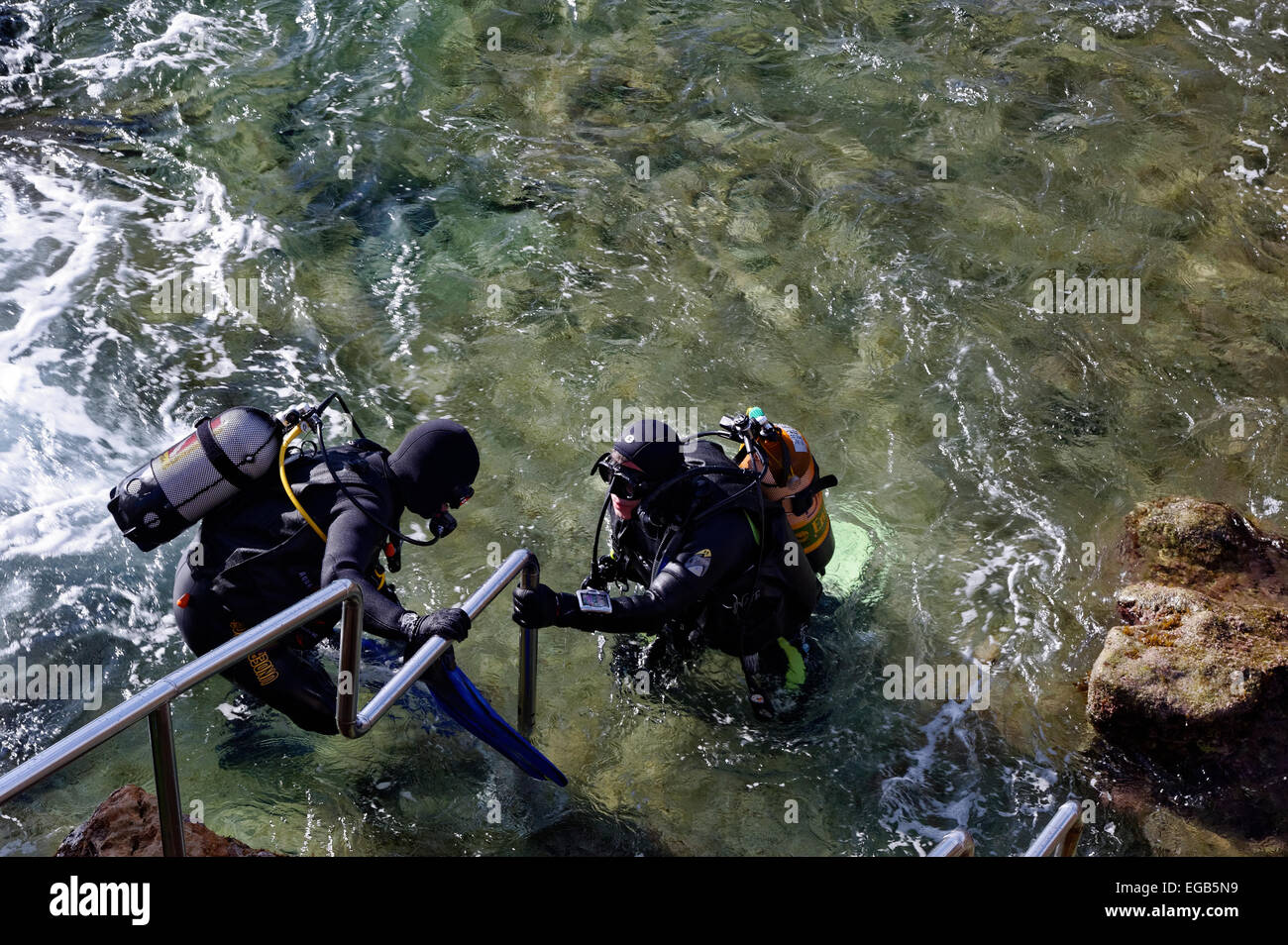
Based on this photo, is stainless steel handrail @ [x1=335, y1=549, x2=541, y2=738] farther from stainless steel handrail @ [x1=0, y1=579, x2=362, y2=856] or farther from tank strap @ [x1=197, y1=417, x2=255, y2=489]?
tank strap @ [x1=197, y1=417, x2=255, y2=489]

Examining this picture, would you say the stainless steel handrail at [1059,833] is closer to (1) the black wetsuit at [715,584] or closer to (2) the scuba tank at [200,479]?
(1) the black wetsuit at [715,584]

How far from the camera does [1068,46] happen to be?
37.5 feet

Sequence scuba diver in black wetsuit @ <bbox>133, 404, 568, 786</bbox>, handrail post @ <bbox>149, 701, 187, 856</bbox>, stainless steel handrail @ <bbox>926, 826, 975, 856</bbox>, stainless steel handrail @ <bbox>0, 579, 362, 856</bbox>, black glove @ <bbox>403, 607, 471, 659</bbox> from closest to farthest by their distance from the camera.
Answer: stainless steel handrail @ <bbox>0, 579, 362, 856</bbox>
stainless steel handrail @ <bbox>926, 826, 975, 856</bbox>
handrail post @ <bbox>149, 701, 187, 856</bbox>
black glove @ <bbox>403, 607, 471, 659</bbox>
scuba diver in black wetsuit @ <bbox>133, 404, 568, 786</bbox>

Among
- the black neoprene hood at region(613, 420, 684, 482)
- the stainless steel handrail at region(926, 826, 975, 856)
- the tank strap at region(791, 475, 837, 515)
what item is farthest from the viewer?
the tank strap at region(791, 475, 837, 515)

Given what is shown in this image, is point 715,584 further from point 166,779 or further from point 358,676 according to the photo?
point 166,779

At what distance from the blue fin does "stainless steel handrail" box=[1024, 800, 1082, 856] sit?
7.26ft

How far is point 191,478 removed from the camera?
14.7 ft

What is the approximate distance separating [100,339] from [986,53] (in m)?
8.96

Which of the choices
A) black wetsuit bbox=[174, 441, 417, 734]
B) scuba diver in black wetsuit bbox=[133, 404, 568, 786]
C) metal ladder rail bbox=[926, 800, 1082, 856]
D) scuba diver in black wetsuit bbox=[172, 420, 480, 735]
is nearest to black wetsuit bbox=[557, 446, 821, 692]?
scuba diver in black wetsuit bbox=[133, 404, 568, 786]

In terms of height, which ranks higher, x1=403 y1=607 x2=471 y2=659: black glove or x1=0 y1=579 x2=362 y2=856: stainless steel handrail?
x1=0 y1=579 x2=362 y2=856: stainless steel handrail

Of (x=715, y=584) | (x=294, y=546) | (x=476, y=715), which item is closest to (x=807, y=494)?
(x=715, y=584)

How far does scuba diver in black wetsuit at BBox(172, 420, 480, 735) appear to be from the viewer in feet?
15.1

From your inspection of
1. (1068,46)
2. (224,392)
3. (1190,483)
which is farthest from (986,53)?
(224,392)

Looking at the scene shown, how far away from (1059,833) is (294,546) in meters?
3.16
